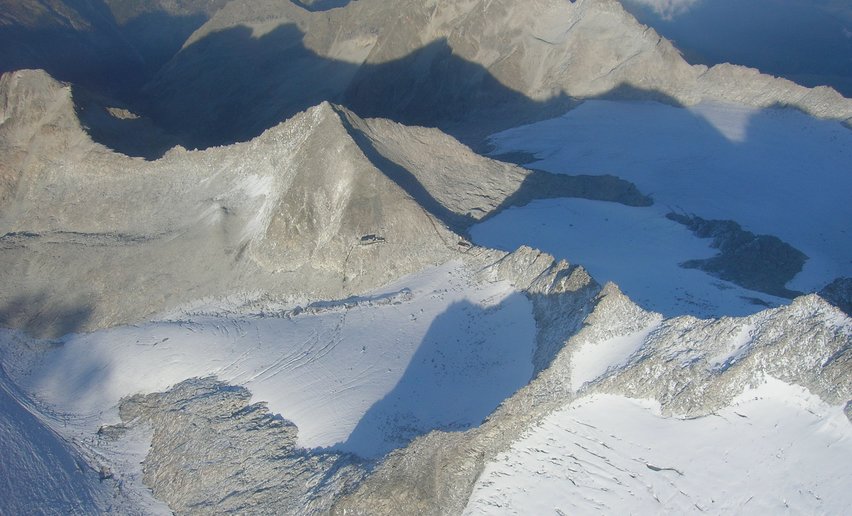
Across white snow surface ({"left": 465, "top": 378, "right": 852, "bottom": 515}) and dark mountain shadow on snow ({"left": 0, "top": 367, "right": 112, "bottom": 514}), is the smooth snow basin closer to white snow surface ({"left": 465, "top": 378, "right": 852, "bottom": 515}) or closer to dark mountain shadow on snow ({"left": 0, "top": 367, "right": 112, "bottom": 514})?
dark mountain shadow on snow ({"left": 0, "top": 367, "right": 112, "bottom": 514})

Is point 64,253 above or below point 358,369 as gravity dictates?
above

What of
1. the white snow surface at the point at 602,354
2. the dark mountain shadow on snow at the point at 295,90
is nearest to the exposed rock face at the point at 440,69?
the dark mountain shadow on snow at the point at 295,90

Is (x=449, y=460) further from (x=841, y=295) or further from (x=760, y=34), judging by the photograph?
(x=760, y=34)

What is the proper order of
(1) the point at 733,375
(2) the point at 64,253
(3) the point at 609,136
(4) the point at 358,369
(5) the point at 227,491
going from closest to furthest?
(1) the point at 733,375, (5) the point at 227,491, (4) the point at 358,369, (2) the point at 64,253, (3) the point at 609,136

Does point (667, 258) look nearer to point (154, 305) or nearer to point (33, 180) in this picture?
point (154, 305)

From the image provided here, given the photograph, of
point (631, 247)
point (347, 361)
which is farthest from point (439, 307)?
point (631, 247)

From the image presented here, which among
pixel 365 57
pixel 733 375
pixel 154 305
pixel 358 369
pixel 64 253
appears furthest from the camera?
pixel 365 57

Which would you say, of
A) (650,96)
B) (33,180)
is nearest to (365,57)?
(650,96)
